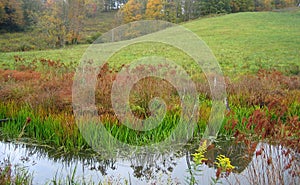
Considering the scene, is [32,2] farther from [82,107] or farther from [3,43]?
[82,107]

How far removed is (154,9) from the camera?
1769 inches

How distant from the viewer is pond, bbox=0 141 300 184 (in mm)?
3770

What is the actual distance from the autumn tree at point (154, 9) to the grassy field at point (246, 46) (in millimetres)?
7563

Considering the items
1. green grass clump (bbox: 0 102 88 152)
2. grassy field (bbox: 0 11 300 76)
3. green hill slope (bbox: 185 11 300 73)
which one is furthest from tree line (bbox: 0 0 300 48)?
green grass clump (bbox: 0 102 88 152)

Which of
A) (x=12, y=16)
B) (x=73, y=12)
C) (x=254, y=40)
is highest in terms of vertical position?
(x=73, y=12)

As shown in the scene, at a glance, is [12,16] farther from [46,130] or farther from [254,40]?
[46,130]

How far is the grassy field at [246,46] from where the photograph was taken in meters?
15.7

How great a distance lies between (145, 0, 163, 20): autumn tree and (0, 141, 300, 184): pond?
4095 cm

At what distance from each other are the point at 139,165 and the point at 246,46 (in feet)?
70.6

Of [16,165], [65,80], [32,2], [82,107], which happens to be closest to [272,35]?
[65,80]

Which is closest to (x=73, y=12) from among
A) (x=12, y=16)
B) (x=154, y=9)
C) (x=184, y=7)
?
(x=12, y=16)

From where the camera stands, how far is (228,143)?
5.08 metres

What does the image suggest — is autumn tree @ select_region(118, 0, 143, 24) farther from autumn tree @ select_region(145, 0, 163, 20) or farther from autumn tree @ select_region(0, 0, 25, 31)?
autumn tree @ select_region(0, 0, 25, 31)

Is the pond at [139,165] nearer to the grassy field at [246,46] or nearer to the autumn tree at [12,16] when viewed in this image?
the grassy field at [246,46]
